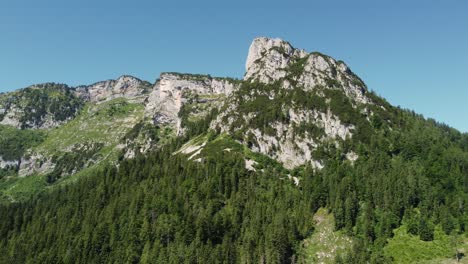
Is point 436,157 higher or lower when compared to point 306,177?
higher

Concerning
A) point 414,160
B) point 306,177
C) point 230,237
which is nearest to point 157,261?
point 230,237

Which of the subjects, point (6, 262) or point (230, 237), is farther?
point (6, 262)

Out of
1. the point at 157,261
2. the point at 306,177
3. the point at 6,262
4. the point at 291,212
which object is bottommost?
the point at 6,262

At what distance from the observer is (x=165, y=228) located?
147500 millimetres

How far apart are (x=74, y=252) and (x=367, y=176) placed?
413 feet

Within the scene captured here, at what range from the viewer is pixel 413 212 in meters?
156

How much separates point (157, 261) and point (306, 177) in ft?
269

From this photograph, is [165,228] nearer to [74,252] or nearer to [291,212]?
[74,252]

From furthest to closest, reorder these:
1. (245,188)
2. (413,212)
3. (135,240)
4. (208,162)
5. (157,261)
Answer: (208,162) → (245,188) → (413,212) → (135,240) → (157,261)

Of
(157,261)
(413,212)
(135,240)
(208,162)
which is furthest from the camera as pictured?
(208,162)

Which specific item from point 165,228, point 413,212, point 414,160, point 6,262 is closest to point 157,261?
point 165,228

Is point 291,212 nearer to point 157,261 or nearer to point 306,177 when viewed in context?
point 306,177

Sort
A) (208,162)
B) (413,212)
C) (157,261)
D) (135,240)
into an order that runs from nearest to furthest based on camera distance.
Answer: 1. (157,261)
2. (135,240)
3. (413,212)
4. (208,162)

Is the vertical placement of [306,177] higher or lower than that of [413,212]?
higher
